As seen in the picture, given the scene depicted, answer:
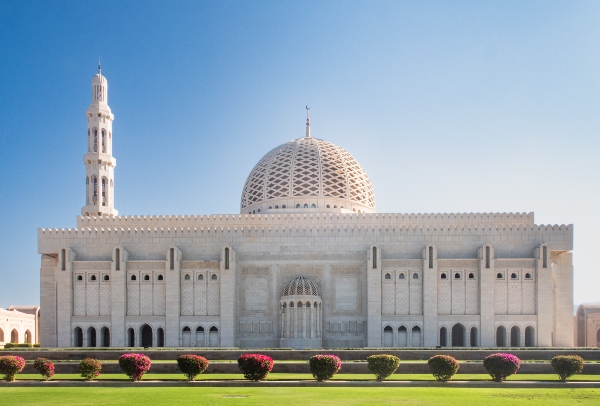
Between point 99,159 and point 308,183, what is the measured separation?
12382mm

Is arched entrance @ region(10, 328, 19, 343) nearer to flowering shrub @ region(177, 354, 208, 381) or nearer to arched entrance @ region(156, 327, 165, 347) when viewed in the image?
arched entrance @ region(156, 327, 165, 347)

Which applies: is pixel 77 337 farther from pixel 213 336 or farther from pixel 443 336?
pixel 443 336

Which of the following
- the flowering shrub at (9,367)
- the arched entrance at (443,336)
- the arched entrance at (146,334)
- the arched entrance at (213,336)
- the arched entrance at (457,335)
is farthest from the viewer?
the arched entrance at (146,334)

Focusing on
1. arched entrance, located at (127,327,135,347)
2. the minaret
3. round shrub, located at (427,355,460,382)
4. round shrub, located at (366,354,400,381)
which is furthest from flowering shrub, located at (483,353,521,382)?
the minaret

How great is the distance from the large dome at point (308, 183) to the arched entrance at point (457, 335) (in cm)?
988

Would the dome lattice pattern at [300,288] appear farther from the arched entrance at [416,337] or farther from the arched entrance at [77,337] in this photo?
the arched entrance at [77,337]

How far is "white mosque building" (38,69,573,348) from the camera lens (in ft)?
107

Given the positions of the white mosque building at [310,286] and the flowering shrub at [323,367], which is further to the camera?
the white mosque building at [310,286]

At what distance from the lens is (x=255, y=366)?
18.2 m

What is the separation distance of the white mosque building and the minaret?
157 inches

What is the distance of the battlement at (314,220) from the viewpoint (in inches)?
1420

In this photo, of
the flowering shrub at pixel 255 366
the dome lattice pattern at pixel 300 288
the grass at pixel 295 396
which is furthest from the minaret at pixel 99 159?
the flowering shrub at pixel 255 366

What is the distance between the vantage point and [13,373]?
1897cm

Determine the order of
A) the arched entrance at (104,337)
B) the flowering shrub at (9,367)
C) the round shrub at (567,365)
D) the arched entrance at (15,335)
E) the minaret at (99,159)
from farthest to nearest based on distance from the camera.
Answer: the arched entrance at (15,335), the minaret at (99,159), the arched entrance at (104,337), the flowering shrub at (9,367), the round shrub at (567,365)
